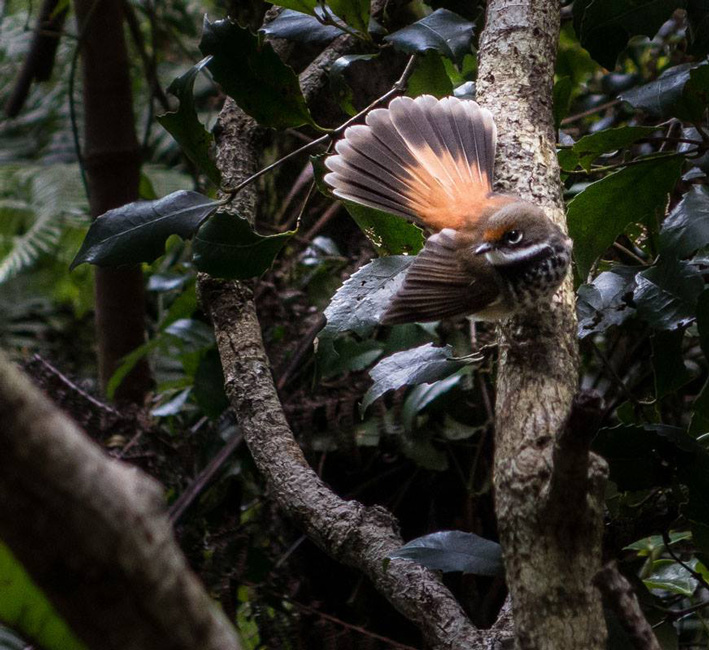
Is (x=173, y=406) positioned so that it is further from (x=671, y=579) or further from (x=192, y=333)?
(x=671, y=579)

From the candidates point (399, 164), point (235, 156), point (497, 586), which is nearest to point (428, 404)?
point (497, 586)

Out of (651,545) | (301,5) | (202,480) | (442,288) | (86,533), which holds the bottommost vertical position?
(651,545)

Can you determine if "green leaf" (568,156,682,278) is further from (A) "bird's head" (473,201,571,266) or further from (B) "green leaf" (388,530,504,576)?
(B) "green leaf" (388,530,504,576)

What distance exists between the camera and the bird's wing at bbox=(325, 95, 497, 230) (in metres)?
1.29

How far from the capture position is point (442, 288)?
1.22 meters

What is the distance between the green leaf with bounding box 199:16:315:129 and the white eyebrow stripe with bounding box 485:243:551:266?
0.40 m

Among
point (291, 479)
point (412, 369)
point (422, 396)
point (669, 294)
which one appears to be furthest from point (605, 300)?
point (291, 479)

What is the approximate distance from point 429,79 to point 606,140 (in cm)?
33

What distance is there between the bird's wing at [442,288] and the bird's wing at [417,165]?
86 millimetres

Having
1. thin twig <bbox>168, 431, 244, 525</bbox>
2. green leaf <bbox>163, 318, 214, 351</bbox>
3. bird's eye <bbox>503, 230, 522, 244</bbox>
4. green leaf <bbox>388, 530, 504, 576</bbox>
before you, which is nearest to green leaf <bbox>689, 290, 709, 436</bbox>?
bird's eye <bbox>503, 230, 522, 244</bbox>

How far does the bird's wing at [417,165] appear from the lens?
1.29 meters

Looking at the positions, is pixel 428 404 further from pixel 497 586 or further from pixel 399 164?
pixel 399 164

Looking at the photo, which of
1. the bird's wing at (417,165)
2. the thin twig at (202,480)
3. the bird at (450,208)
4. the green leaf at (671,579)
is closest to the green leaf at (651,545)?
the green leaf at (671,579)

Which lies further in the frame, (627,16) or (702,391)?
(627,16)
